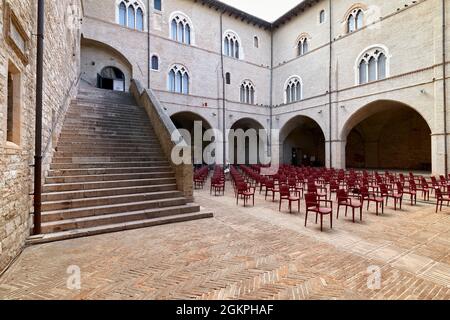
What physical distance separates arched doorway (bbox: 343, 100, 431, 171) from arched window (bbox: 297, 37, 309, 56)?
7897mm

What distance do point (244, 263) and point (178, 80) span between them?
17.6 meters

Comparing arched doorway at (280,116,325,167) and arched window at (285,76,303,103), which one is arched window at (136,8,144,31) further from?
arched doorway at (280,116,325,167)

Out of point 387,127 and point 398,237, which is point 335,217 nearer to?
point 398,237

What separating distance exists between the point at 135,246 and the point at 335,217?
5247 millimetres

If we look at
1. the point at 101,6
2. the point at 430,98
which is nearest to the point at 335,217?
the point at 430,98

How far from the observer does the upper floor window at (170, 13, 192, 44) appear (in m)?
18.6

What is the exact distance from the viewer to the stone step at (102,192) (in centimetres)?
562

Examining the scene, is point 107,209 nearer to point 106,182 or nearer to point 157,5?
point 106,182

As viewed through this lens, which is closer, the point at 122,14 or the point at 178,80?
the point at 122,14

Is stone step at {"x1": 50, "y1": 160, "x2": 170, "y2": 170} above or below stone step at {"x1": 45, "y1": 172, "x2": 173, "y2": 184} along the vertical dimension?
above

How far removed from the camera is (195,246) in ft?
14.8

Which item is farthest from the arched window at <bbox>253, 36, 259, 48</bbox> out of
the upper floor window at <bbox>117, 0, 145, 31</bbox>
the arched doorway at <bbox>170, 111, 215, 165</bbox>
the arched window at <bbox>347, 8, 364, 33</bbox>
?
the upper floor window at <bbox>117, 0, 145, 31</bbox>

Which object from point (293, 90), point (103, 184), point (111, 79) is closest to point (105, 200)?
point (103, 184)

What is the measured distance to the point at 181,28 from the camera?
1905cm
